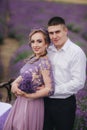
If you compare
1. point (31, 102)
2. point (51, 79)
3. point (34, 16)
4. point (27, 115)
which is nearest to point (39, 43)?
point (51, 79)

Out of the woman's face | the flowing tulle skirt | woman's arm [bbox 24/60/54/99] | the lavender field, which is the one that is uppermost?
the lavender field

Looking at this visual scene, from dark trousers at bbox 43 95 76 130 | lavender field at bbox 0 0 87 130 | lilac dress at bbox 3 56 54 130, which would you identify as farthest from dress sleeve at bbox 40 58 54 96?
lavender field at bbox 0 0 87 130

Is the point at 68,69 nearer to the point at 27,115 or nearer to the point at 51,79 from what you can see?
the point at 51,79

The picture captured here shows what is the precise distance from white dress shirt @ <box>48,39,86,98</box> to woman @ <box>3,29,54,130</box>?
0.06 meters

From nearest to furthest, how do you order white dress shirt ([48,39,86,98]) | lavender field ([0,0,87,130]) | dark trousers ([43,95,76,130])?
1. white dress shirt ([48,39,86,98])
2. dark trousers ([43,95,76,130])
3. lavender field ([0,0,87,130])

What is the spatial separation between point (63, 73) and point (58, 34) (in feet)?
0.97

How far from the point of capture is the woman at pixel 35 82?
3102 mm

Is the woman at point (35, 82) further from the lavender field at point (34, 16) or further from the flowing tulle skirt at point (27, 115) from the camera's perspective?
the lavender field at point (34, 16)

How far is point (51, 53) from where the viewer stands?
3.20 metres

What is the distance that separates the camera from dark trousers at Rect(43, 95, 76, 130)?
3.18 metres

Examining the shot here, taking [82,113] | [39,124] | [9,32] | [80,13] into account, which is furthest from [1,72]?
[39,124]

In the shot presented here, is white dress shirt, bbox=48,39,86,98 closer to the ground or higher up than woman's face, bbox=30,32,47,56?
closer to the ground

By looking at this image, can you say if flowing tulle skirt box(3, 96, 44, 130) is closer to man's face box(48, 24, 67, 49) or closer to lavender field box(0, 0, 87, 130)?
man's face box(48, 24, 67, 49)

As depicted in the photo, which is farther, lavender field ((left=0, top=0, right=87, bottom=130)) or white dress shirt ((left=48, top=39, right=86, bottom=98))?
lavender field ((left=0, top=0, right=87, bottom=130))
